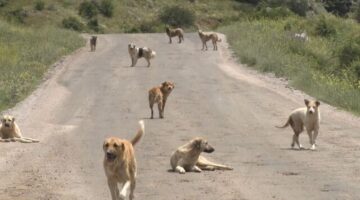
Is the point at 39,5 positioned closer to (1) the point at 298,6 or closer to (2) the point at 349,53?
(1) the point at 298,6

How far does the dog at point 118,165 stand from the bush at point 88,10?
68.7m

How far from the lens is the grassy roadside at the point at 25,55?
92.9ft

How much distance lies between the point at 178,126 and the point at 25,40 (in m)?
28.5

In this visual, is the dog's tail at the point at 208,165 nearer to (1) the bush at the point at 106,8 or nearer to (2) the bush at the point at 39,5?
(2) the bush at the point at 39,5

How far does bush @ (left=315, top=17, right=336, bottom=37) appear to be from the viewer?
2144 inches

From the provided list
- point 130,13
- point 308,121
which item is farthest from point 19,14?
point 308,121

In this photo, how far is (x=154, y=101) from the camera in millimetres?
22500

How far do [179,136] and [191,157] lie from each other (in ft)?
15.8

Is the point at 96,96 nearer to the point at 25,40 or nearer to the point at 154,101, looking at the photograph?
the point at 154,101

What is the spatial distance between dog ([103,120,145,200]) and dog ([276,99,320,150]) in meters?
6.48

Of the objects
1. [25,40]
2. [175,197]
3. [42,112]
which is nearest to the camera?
[175,197]

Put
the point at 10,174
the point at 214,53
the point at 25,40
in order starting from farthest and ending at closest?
the point at 25,40
the point at 214,53
the point at 10,174

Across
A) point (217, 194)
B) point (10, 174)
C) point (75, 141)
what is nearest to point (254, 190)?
point (217, 194)

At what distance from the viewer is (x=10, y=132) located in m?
19.0
